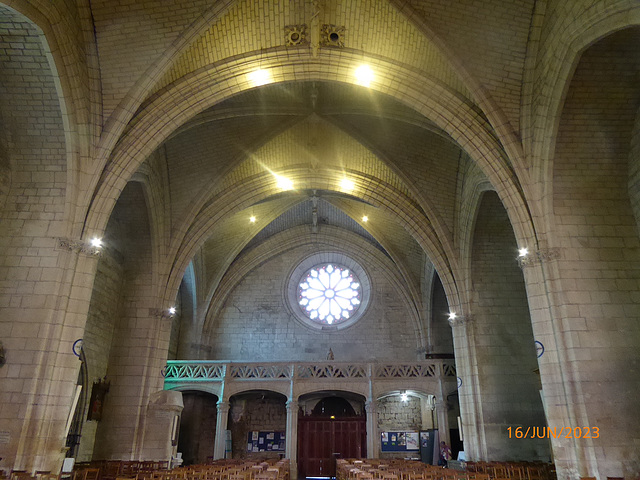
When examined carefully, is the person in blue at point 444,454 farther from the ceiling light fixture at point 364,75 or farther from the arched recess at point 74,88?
the arched recess at point 74,88

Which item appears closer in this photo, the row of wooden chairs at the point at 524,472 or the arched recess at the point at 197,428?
the row of wooden chairs at the point at 524,472

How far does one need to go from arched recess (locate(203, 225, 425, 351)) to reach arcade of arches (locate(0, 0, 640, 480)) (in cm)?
391

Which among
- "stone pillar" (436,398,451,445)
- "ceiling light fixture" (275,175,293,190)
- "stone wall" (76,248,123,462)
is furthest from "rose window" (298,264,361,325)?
"stone wall" (76,248,123,462)

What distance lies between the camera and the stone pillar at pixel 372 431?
51.5ft

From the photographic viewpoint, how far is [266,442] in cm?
1889

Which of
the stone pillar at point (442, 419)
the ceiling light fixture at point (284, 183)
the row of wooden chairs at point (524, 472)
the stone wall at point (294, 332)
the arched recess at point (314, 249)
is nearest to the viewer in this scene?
the row of wooden chairs at point (524, 472)

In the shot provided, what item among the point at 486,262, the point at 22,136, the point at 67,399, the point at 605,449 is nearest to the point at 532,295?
the point at 605,449

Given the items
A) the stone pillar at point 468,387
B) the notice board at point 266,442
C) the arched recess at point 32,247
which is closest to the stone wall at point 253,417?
the notice board at point 266,442

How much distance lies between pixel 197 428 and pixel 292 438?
5112 mm

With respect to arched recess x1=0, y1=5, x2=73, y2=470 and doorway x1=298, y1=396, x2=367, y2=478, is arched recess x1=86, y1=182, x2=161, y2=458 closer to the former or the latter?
arched recess x1=0, y1=5, x2=73, y2=470

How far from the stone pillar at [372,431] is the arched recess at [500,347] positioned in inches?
138

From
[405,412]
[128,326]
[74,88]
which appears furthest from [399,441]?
[74,88]

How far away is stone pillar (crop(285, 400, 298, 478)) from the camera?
51.1 feet

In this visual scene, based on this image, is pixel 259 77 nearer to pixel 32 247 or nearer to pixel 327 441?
pixel 32 247
